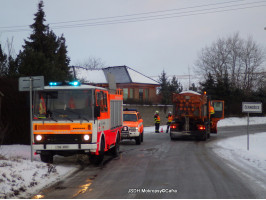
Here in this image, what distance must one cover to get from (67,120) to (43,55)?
37.9 ft

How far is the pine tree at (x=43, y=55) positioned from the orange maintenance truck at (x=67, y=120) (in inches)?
360

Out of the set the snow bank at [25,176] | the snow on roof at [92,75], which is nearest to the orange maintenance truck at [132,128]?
the snow bank at [25,176]

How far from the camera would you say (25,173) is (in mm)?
9797

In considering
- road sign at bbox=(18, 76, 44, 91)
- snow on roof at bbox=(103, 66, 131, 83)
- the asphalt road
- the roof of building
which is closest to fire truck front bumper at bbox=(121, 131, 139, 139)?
the asphalt road

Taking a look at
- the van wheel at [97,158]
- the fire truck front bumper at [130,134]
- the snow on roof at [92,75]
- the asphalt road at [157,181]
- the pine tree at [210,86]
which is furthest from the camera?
the snow on roof at [92,75]

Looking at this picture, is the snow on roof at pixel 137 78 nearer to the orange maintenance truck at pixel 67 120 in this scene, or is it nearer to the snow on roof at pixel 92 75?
the snow on roof at pixel 92 75

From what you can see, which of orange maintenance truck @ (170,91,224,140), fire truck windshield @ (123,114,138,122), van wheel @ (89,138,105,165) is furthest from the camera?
orange maintenance truck @ (170,91,224,140)

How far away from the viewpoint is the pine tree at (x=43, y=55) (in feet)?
70.0

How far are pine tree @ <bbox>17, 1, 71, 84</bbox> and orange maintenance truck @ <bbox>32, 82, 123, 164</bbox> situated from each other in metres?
9.15

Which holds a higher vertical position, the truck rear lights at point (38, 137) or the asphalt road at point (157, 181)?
the truck rear lights at point (38, 137)

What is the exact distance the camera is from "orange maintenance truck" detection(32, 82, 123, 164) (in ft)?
38.5

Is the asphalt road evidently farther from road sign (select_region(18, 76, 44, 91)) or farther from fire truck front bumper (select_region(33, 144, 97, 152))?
road sign (select_region(18, 76, 44, 91))

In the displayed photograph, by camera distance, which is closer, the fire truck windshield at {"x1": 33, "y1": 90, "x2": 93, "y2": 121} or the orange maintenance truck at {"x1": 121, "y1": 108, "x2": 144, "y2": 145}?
the fire truck windshield at {"x1": 33, "y1": 90, "x2": 93, "y2": 121}

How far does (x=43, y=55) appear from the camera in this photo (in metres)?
22.2
